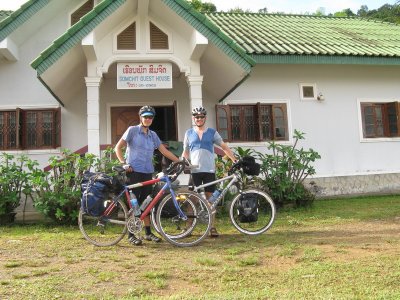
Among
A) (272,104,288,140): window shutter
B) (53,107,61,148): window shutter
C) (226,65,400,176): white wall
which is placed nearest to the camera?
(53,107,61,148): window shutter

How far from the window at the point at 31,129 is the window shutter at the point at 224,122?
4.02m

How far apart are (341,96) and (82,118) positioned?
712 centimetres

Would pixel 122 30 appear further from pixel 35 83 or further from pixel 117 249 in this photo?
pixel 117 249

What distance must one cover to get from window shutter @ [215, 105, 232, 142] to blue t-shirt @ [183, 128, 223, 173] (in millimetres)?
4663

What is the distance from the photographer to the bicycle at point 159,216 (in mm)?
5047

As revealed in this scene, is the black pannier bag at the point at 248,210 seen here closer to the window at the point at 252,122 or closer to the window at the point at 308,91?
the window at the point at 252,122

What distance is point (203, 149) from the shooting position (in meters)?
5.48

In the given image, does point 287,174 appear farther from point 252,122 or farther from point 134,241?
point 134,241

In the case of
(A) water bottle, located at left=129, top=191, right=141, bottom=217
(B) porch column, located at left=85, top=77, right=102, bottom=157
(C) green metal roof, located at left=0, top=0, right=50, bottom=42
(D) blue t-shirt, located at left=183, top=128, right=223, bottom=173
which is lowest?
(A) water bottle, located at left=129, top=191, right=141, bottom=217

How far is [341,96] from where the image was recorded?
11.1 m

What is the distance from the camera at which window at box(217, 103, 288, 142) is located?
33.8ft

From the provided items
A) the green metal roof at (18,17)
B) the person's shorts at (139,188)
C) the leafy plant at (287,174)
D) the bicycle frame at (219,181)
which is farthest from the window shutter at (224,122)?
the person's shorts at (139,188)

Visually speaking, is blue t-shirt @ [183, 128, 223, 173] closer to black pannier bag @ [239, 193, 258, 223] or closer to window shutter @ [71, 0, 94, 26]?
black pannier bag @ [239, 193, 258, 223]

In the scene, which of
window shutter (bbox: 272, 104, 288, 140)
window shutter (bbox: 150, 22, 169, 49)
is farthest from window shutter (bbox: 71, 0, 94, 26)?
window shutter (bbox: 272, 104, 288, 140)
